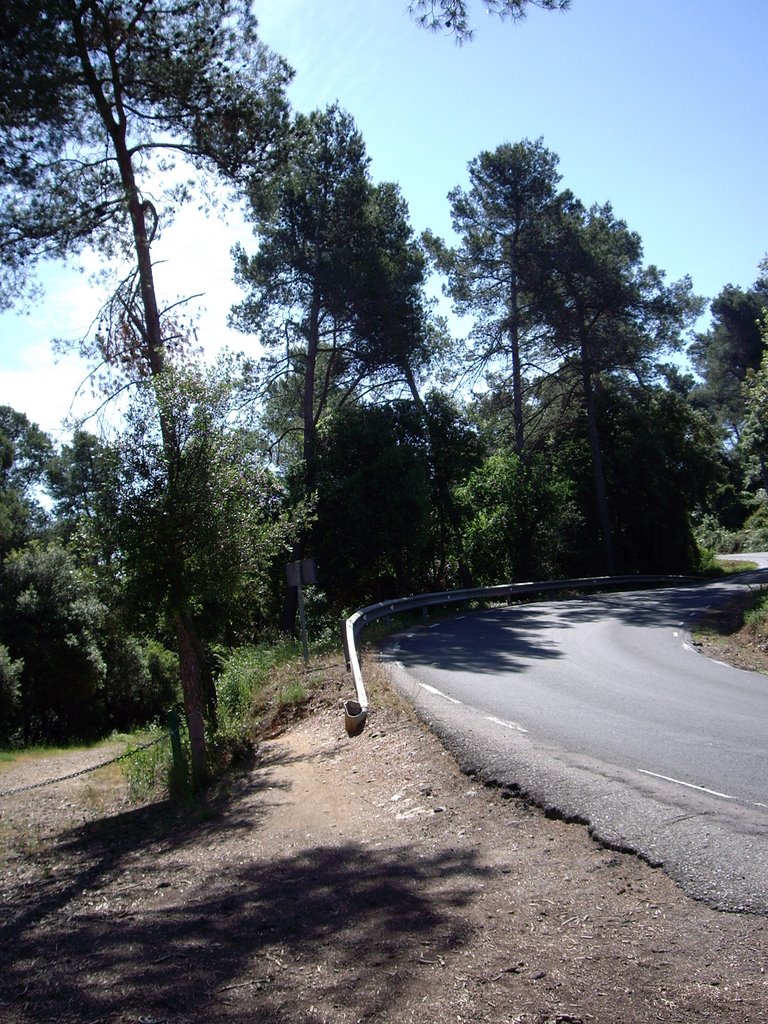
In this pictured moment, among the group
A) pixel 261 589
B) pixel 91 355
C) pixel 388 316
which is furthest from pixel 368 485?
pixel 261 589

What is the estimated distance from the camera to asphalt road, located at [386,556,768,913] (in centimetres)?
573

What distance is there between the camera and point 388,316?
30312 mm

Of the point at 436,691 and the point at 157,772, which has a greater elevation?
the point at 436,691

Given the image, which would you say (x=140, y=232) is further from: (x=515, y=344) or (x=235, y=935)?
(x=515, y=344)

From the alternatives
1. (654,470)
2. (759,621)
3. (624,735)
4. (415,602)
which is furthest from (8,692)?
(654,470)

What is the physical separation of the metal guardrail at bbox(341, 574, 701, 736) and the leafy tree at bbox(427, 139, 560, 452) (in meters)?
11.5

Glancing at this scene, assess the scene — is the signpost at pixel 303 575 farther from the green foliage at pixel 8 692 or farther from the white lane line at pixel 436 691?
the green foliage at pixel 8 692

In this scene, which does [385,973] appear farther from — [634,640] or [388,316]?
[388,316]

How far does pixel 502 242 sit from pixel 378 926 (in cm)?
3866

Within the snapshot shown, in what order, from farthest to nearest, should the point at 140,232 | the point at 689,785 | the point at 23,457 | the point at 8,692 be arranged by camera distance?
the point at 23,457 < the point at 8,692 < the point at 140,232 < the point at 689,785

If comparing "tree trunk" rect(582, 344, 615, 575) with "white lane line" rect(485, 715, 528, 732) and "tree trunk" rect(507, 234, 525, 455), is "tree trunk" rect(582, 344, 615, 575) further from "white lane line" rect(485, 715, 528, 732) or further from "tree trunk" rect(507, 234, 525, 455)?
"white lane line" rect(485, 715, 528, 732)

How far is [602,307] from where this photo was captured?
40219 mm

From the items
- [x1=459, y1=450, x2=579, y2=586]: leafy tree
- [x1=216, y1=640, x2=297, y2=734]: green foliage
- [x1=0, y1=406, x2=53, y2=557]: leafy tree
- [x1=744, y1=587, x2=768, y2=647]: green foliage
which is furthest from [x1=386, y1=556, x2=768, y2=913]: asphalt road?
[x1=0, y1=406, x2=53, y2=557]: leafy tree

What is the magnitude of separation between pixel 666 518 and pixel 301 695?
35766 millimetres
